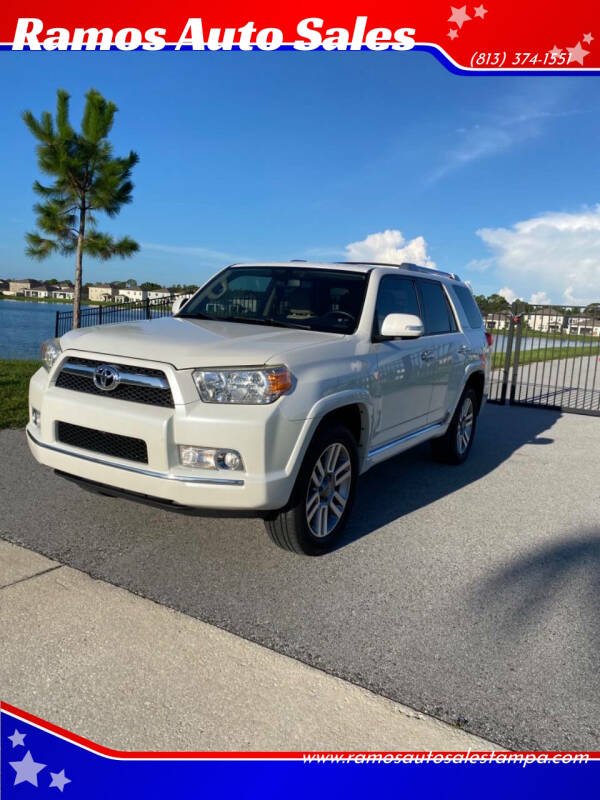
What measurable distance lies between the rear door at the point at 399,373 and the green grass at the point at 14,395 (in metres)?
4.38

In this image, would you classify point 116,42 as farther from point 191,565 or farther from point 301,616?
point 301,616

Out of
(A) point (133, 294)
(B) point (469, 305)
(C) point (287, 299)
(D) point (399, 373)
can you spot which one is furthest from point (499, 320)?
(A) point (133, 294)

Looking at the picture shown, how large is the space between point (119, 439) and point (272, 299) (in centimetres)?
181

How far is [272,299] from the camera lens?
476cm

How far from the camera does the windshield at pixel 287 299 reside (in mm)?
4488

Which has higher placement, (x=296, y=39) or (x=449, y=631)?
(x=296, y=39)

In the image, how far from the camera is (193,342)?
3.66 m

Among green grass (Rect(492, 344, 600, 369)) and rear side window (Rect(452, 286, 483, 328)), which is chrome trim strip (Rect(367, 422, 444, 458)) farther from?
green grass (Rect(492, 344, 600, 369))

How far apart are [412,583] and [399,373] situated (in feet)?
5.29

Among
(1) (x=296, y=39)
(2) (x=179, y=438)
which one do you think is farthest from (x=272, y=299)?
(1) (x=296, y=39)

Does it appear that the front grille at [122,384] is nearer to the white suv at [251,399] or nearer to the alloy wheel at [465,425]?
the white suv at [251,399]

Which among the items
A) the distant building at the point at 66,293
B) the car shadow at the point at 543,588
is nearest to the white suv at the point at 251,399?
the car shadow at the point at 543,588

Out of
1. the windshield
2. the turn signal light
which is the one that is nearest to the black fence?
the windshield

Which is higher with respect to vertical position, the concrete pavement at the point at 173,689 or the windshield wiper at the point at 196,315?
the windshield wiper at the point at 196,315
